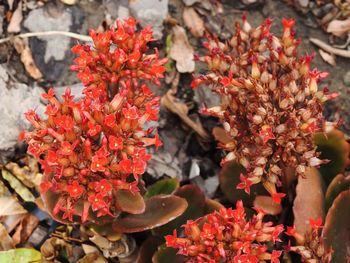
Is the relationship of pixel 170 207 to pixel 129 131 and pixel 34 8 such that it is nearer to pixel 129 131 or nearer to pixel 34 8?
pixel 129 131

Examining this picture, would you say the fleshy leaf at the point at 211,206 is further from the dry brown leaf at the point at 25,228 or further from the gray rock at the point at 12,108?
the gray rock at the point at 12,108

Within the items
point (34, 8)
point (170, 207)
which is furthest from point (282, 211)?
point (34, 8)

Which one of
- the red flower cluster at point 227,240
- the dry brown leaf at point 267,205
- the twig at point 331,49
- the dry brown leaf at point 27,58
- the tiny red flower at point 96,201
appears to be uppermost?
the dry brown leaf at point 27,58

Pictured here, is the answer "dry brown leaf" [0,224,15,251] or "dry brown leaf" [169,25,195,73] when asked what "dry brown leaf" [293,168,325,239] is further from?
"dry brown leaf" [0,224,15,251]

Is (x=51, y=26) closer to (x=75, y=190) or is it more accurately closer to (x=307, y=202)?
(x=75, y=190)

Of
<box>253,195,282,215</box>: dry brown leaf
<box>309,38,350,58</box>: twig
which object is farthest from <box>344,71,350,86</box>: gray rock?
<box>253,195,282,215</box>: dry brown leaf

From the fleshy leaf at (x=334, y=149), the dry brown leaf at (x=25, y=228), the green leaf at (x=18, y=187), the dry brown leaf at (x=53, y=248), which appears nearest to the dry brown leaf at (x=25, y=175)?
the green leaf at (x=18, y=187)
